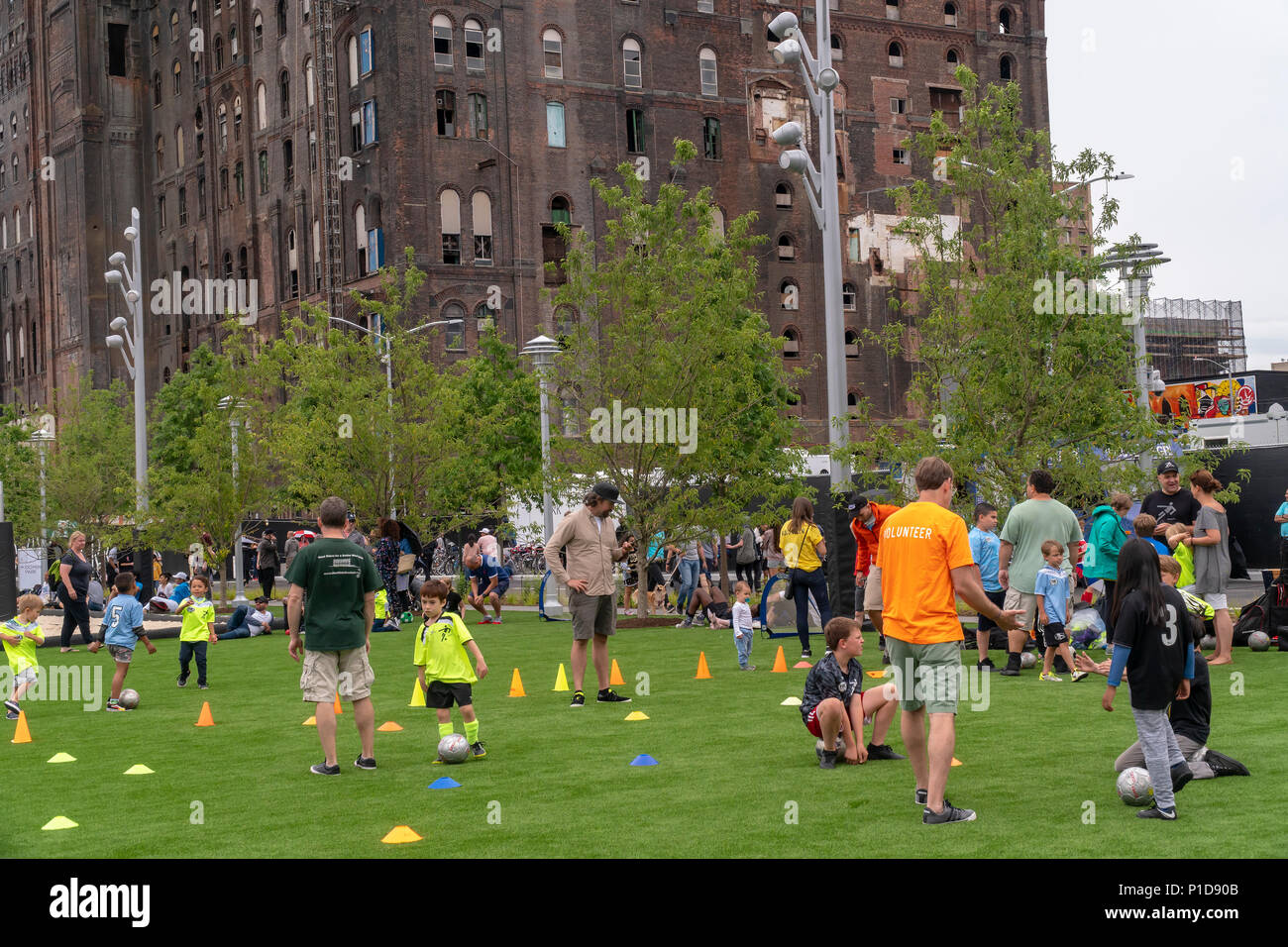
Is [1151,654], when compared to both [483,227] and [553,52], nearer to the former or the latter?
[483,227]

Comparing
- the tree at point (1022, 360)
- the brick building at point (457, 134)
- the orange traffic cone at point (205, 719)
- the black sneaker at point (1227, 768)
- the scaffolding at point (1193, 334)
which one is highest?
the brick building at point (457, 134)

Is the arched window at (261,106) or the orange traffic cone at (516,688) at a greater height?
the arched window at (261,106)

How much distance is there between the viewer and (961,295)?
19609 mm

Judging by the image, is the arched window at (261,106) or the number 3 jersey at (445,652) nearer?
the number 3 jersey at (445,652)

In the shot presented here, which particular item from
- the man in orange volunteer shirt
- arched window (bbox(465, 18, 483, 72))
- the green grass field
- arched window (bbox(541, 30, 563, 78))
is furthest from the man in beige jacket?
arched window (bbox(541, 30, 563, 78))

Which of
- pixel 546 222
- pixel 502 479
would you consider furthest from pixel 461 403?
pixel 546 222

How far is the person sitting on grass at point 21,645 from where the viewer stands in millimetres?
14609

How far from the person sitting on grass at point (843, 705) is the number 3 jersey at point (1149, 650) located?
226 cm

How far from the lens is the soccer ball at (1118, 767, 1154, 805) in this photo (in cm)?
841

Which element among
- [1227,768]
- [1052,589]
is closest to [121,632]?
[1052,589]

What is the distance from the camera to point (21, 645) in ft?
48.8

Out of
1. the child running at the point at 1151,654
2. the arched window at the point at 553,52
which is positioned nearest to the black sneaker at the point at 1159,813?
the child running at the point at 1151,654

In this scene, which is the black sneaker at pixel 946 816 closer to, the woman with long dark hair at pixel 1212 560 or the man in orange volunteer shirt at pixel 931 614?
the man in orange volunteer shirt at pixel 931 614

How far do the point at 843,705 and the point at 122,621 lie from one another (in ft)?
29.3
